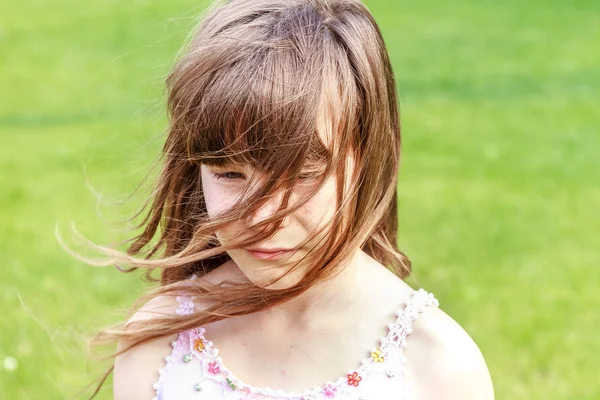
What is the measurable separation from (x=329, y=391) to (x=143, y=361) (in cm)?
50

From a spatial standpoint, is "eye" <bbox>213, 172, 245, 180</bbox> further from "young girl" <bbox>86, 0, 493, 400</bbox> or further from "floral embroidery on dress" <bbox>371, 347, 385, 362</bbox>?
"floral embroidery on dress" <bbox>371, 347, 385, 362</bbox>

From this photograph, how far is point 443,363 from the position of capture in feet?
7.14

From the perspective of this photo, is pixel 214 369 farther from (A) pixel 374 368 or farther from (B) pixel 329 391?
(A) pixel 374 368

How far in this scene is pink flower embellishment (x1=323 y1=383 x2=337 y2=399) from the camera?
2230mm

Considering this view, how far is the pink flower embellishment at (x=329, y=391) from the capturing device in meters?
2.23

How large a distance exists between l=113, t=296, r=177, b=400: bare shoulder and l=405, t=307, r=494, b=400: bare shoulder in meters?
0.63

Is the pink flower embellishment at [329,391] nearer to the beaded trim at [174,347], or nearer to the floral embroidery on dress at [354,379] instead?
the floral embroidery on dress at [354,379]

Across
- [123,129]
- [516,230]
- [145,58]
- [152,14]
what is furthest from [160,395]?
[152,14]

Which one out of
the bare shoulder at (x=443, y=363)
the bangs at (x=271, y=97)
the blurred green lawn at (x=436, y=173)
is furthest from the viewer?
the blurred green lawn at (x=436, y=173)

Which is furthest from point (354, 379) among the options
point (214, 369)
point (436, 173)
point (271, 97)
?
point (436, 173)

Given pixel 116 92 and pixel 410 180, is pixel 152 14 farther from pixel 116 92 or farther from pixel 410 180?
pixel 410 180

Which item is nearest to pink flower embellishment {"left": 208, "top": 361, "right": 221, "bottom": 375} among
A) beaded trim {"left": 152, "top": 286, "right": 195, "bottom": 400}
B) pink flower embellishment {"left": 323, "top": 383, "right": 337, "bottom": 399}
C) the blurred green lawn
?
beaded trim {"left": 152, "top": 286, "right": 195, "bottom": 400}

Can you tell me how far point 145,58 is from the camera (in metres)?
9.31

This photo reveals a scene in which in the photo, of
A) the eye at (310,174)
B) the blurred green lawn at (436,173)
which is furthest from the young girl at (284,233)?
the blurred green lawn at (436,173)
